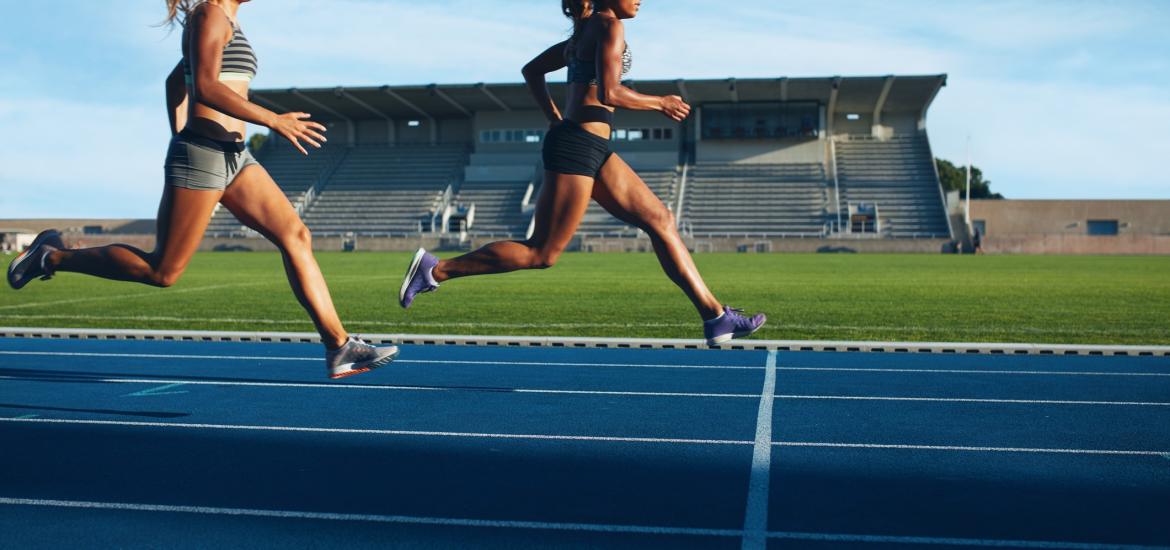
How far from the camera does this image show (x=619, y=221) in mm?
52062

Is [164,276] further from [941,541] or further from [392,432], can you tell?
[941,541]

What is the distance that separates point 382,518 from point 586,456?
115 centimetres

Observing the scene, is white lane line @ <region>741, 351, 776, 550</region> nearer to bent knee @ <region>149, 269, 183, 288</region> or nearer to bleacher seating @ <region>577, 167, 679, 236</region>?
bent knee @ <region>149, 269, 183, 288</region>

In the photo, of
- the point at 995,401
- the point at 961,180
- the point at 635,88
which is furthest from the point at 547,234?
the point at 961,180

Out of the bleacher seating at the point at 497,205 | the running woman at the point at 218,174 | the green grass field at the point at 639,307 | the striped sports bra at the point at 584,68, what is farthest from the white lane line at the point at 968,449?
the bleacher seating at the point at 497,205

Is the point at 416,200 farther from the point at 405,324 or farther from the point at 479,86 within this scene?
the point at 405,324

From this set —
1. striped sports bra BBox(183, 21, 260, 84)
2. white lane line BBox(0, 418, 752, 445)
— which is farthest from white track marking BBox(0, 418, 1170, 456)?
striped sports bra BBox(183, 21, 260, 84)

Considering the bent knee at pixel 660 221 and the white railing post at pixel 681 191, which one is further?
the white railing post at pixel 681 191

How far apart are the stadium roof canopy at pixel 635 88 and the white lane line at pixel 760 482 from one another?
47.5 m

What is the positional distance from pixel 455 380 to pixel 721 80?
49100 mm

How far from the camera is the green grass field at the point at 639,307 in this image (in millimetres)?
10477

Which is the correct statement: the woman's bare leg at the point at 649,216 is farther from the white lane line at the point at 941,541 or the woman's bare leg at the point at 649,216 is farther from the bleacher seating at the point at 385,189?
the bleacher seating at the point at 385,189

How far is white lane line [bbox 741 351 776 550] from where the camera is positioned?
122 inches

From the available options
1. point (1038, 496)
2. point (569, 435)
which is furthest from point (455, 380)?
point (1038, 496)
